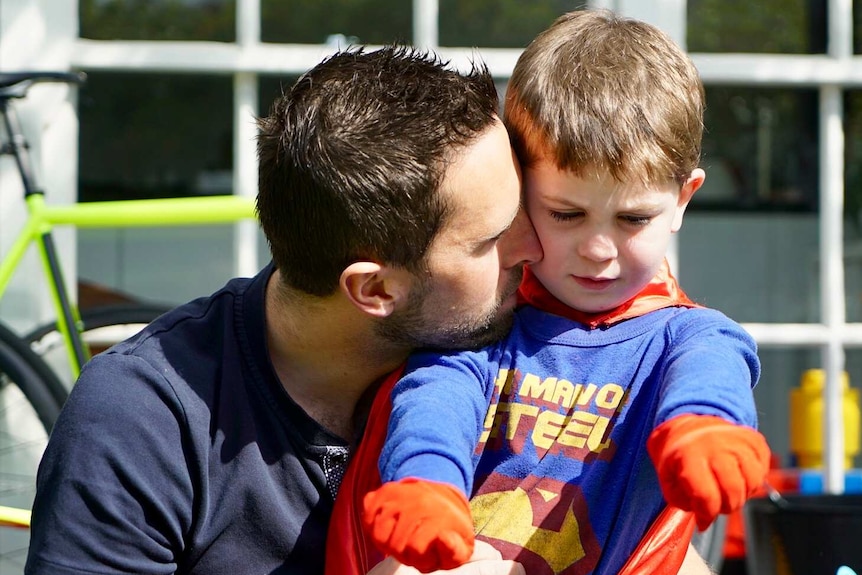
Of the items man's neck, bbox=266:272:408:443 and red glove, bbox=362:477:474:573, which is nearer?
red glove, bbox=362:477:474:573

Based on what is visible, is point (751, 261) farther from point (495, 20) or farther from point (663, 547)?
point (663, 547)

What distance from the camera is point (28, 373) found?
Result: 2080 mm

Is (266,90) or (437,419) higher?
(266,90)

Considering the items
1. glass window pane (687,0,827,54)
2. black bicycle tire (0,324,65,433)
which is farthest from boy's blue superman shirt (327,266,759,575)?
glass window pane (687,0,827,54)

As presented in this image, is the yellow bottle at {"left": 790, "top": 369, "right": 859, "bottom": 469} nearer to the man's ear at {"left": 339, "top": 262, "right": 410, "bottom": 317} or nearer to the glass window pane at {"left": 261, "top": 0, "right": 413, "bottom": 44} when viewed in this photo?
the glass window pane at {"left": 261, "top": 0, "right": 413, "bottom": 44}

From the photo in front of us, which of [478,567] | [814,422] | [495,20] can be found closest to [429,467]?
[478,567]

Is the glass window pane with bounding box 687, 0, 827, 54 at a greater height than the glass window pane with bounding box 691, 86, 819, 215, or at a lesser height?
greater

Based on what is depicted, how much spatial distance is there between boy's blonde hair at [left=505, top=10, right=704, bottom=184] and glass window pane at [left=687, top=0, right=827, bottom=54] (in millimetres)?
1713

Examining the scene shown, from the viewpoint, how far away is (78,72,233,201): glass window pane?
9.12ft

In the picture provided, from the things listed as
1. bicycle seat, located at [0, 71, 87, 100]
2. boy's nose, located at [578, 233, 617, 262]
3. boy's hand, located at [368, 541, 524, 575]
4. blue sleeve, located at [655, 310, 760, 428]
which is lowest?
boy's hand, located at [368, 541, 524, 575]

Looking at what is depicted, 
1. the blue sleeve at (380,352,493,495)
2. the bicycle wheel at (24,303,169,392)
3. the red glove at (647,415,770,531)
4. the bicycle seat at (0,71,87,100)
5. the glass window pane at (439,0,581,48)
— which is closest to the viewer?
the red glove at (647,415,770,531)

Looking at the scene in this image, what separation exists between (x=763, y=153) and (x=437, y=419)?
2.45m

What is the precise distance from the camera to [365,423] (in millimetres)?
1408

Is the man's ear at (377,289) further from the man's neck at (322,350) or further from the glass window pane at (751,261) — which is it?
the glass window pane at (751,261)
